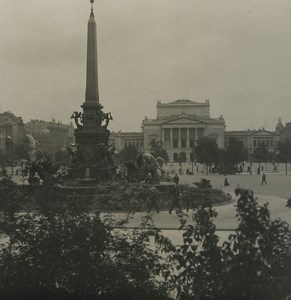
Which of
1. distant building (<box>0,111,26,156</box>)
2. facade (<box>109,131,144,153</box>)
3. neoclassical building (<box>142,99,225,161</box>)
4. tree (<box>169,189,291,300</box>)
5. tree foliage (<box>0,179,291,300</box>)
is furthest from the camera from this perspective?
facade (<box>109,131,144,153</box>)

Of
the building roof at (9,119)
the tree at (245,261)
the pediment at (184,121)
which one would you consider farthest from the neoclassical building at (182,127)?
the tree at (245,261)

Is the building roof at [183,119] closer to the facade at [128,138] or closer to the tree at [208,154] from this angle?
the facade at [128,138]

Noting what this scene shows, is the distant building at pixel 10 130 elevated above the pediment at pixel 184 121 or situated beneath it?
situated beneath

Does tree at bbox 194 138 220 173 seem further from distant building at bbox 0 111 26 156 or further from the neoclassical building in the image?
the neoclassical building

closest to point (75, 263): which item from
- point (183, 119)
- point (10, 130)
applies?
point (10, 130)

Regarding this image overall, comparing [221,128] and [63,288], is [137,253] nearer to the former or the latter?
[63,288]

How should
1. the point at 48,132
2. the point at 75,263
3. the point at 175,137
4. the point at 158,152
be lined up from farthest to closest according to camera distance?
the point at 48,132, the point at 175,137, the point at 158,152, the point at 75,263

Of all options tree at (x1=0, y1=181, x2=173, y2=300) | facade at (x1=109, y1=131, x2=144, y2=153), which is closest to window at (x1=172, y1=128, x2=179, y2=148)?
facade at (x1=109, y1=131, x2=144, y2=153)

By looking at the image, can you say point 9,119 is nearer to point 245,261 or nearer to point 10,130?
point 10,130
